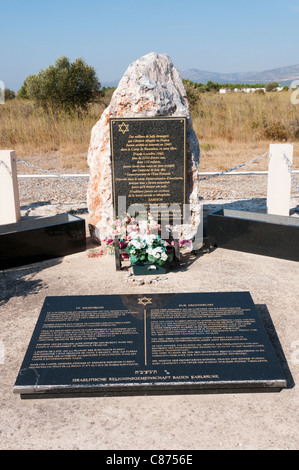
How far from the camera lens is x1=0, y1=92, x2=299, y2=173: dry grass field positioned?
1195cm

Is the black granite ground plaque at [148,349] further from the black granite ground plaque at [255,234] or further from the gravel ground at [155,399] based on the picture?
the black granite ground plaque at [255,234]

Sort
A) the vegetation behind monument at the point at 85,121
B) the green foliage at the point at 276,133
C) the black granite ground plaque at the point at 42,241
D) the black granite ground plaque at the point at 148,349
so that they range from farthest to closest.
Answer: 1. the green foliage at the point at 276,133
2. the vegetation behind monument at the point at 85,121
3. the black granite ground plaque at the point at 42,241
4. the black granite ground plaque at the point at 148,349

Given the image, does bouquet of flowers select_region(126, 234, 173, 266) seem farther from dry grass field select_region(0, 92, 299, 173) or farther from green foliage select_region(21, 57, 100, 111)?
Result: green foliage select_region(21, 57, 100, 111)

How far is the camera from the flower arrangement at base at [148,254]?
475 centimetres

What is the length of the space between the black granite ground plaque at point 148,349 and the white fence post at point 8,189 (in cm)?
322

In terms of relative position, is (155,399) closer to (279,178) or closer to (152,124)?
(152,124)

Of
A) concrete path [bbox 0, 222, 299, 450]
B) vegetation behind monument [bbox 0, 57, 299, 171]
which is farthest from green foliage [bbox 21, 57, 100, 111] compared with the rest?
concrete path [bbox 0, 222, 299, 450]

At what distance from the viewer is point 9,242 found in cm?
502

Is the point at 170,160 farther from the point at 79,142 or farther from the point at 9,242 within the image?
the point at 79,142

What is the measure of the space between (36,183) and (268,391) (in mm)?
8252

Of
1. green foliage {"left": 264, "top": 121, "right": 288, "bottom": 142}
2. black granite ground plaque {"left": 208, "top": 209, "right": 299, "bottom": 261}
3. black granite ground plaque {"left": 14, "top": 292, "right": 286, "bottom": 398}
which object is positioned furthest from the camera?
green foliage {"left": 264, "top": 121, "right": 288, "bottom": 142}

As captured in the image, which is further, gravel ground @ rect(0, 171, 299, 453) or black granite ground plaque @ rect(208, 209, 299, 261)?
black granite ground plaque @ rect(208, 209, 299, 261)

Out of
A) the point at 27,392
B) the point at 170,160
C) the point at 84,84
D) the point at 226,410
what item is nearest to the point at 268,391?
the point at 226,410

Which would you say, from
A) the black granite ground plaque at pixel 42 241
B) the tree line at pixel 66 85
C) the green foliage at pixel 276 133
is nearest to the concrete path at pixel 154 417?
the black granite ground plaque at pixel 42 241
